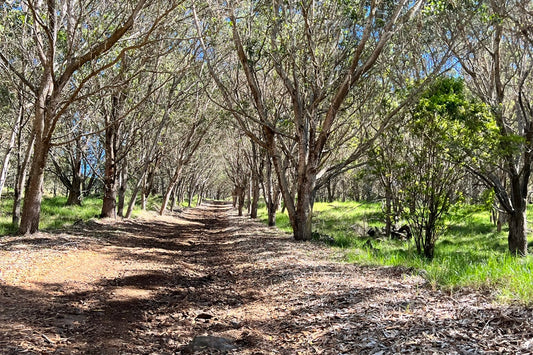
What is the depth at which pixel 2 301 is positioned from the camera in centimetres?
542

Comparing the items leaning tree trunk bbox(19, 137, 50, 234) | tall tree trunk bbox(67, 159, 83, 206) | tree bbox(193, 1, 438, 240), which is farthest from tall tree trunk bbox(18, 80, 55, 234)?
tall tree trunk bbox(67, 159, 83, 206)

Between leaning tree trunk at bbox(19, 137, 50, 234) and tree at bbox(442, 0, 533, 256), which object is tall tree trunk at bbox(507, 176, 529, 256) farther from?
leaning tree trunk at bbox(19, 137, 50, 234)

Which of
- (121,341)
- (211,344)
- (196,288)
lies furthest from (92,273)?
(211,344)

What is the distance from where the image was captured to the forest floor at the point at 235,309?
4.14 metres

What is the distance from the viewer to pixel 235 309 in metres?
6.21

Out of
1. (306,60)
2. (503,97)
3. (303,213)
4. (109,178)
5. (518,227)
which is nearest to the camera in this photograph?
(518,227)

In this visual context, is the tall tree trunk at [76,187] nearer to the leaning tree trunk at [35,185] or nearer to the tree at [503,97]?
the leaning tree trunk at [35,185]

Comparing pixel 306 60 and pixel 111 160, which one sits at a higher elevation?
pixel 306 60

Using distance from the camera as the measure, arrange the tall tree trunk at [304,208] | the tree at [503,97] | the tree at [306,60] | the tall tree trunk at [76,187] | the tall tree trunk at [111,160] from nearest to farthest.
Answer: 1. the tree at [503,97]
2. the tree at [306,60]
3. the tall tree trunk at [304,208]
4. the tall tree trunk at [111,160]
5. the tall tree trunk at [76,187]

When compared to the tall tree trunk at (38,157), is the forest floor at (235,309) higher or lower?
lower

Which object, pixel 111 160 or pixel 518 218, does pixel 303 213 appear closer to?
pixel 518 218

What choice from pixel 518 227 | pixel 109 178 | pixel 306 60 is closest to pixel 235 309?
pixel 306 60

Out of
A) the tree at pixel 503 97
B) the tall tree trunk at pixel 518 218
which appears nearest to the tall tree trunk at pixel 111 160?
the tree at pixel 503 97

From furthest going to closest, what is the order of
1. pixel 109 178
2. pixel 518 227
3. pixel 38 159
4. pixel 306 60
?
pixel 109 178, pixel 306 60, pixel 518 227, pixel 38 159
